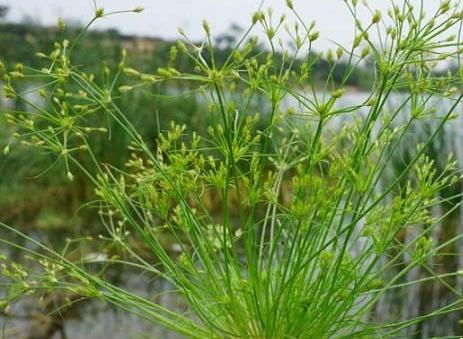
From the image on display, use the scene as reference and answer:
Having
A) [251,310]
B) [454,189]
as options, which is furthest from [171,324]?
[454,189]

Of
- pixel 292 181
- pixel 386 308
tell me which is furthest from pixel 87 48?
pixel 292 181

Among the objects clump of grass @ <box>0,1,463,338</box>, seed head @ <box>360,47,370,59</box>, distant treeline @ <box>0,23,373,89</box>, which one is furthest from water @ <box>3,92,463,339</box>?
distant treeline @ <box>0,23,373,89</box>

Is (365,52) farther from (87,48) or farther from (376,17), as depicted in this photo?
(87,48)

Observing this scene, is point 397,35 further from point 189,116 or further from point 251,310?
point 189,116

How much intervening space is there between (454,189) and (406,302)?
32cm

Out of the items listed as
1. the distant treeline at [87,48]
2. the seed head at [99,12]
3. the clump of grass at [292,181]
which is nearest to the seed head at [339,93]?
the clump of grass at [292,181]

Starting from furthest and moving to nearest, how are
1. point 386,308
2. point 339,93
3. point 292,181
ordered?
point 386,308 < point 292,181 < point 339,93

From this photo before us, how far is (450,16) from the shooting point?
76cm

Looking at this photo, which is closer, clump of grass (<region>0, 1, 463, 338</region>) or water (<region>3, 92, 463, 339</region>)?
clump of grass (<region>0, 1, 463, 338</region>)

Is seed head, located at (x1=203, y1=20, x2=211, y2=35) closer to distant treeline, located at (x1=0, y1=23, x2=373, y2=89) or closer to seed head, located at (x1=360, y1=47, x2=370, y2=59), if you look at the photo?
seed head, located at (x1=360, y1=47, x2=370, y2=59)

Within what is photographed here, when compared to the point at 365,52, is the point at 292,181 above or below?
below

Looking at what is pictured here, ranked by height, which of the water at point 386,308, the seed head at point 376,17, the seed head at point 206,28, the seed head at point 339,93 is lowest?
the water at point 386,308

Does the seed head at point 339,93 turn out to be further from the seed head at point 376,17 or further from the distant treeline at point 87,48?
the distant treeline at point 87,48

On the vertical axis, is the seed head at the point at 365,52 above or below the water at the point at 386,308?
above
